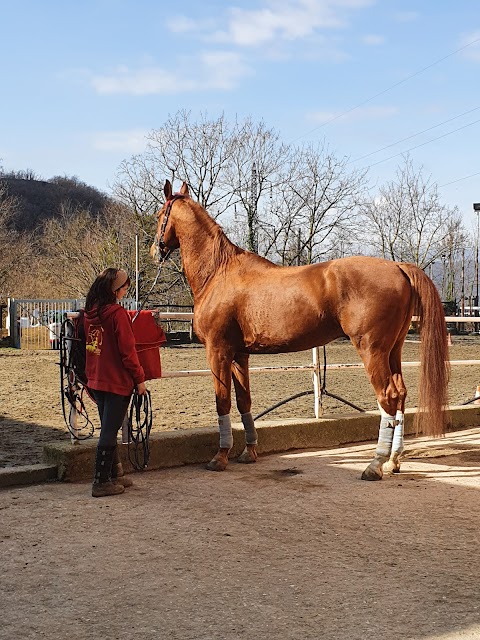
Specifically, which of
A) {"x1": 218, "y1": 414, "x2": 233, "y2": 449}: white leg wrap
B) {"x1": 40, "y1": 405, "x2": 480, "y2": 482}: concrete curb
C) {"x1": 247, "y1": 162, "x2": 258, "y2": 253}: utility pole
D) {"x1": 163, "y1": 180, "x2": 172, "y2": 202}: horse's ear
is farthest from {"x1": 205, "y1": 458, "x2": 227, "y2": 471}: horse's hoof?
{"x1": 247, "y1": 162, "x2": 258, "y2": 253}: utility pole

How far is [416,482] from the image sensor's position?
4.91 m

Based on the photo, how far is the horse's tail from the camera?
513cm

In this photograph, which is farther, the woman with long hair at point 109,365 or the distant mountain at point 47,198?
the distant mountain at point 47,198

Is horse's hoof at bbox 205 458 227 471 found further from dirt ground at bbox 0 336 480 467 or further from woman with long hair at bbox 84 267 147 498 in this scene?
dirt ground at bbox 0 336 480 467

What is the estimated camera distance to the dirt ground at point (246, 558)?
256cm

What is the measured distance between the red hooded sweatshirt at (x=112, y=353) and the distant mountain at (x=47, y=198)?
83.5 metres

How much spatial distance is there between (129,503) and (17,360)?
47.7ft

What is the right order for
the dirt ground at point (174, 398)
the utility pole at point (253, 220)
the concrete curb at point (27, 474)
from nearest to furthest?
the concrete curb at point (27, 474) → the dirt ground at point (174, 398) → the utility pole at point (253, 220)

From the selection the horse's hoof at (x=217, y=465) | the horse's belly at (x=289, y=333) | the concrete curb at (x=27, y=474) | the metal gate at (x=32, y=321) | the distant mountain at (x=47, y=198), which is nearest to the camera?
the concrete curb at (x=27, y=474)

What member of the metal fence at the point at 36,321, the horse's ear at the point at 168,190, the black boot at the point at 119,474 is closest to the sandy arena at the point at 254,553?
the black boot at the point at 119,474

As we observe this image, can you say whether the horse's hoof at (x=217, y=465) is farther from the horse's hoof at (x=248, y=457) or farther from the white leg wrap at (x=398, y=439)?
the white leg wrap at (x=398, y=439)

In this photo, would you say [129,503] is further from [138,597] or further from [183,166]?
[183,166]

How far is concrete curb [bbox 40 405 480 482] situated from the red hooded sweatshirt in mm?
758

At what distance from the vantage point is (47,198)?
102 metres
